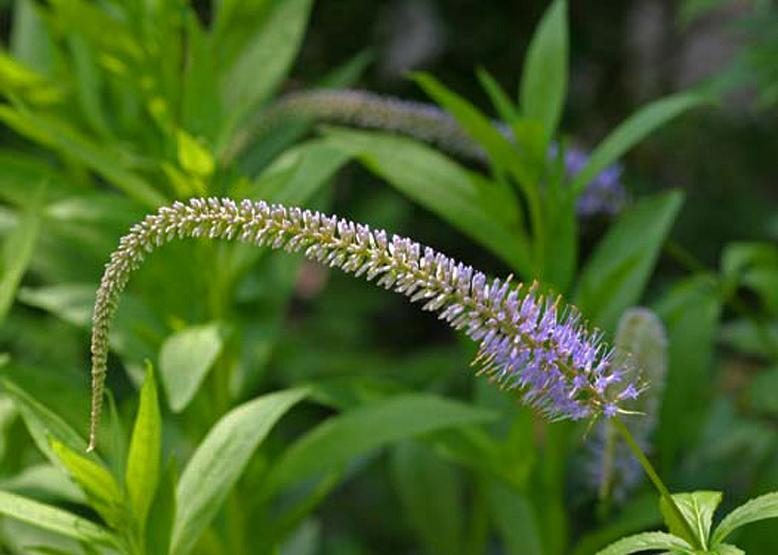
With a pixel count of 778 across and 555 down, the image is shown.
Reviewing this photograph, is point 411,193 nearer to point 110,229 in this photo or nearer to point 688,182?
point 110,229

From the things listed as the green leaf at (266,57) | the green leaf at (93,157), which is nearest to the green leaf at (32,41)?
the green leaf at (266,57)

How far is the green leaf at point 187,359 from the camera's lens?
1662 mm

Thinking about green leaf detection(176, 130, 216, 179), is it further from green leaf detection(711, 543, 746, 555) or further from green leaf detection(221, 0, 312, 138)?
green leaf detection(711, 543, 746, 555)

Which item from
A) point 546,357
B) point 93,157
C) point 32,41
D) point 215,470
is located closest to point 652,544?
point 546,357

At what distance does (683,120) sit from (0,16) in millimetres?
1889

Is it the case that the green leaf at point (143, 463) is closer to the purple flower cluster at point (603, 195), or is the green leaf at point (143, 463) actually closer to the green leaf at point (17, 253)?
the green leaf at point (17, 253)

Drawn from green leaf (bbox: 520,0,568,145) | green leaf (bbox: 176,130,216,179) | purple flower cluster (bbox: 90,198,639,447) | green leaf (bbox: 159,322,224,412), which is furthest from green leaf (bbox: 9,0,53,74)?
purple flower cluster (bbox: 90,198,639,447)

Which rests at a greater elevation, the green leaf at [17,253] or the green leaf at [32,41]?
the green leaf at [32,41]

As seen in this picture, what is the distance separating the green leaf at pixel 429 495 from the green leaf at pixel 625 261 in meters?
0.49

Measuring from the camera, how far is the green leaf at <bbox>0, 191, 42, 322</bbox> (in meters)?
1.76

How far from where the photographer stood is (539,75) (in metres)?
1.95

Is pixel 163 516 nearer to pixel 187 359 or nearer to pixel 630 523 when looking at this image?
pixel 187 359

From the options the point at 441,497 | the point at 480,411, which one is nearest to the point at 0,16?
the point at 441,497

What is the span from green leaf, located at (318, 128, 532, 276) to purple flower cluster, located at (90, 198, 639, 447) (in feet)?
2.28
